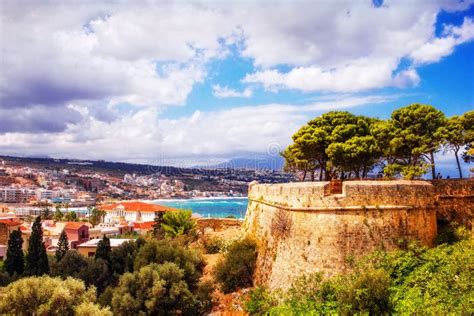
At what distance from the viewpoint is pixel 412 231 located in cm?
1353

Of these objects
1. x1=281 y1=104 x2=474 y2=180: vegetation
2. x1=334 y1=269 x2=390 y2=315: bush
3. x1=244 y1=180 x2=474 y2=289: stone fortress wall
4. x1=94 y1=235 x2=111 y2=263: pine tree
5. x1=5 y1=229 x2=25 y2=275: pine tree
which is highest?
x1=281 y1=104 x2=474 y2=180: vegetation

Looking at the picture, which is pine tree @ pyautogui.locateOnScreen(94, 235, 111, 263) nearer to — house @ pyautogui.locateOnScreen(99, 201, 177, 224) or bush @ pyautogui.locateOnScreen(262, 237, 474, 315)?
bush @ pyautogui.locateOnScreen(262, 237, 474, 315)

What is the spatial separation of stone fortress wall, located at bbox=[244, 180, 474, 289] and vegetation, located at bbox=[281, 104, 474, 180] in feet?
8.19

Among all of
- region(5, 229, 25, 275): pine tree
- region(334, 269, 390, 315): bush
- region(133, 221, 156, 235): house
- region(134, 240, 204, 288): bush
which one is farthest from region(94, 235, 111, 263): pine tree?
region(133, 221, 156, 235): house

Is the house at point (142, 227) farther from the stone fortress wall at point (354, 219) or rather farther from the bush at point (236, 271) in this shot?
the stone fortress wall at point (354, 219)

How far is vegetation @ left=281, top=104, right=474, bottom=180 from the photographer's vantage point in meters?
17.4

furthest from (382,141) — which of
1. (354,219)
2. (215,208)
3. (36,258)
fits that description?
(215,208)

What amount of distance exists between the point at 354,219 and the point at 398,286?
252 cm

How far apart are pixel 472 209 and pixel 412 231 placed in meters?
3.63

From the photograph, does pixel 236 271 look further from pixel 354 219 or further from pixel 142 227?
pixel 142 227

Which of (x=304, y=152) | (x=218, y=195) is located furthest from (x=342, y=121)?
(x=218, y=195)

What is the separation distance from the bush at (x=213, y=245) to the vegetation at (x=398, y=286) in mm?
10199

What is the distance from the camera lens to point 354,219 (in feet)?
44.7

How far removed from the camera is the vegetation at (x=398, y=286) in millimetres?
10908
